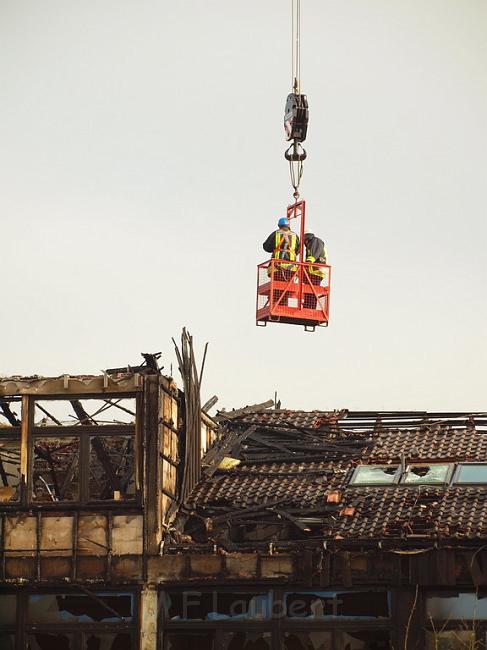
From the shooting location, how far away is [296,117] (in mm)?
32781

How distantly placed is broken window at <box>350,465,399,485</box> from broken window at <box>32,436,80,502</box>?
6666 mm

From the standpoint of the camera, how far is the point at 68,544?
2853 cm

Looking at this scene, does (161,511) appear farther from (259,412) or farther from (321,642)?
(259,412)

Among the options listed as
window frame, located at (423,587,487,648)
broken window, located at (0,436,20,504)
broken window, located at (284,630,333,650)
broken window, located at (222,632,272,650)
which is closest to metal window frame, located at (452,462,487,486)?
window frame, located at (423,587,487,648)

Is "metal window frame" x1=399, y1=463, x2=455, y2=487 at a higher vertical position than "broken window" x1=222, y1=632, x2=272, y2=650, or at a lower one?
higher

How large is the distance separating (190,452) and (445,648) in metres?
7.74

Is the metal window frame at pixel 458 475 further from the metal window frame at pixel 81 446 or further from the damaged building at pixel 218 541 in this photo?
the metal window frame at pixel 81 446

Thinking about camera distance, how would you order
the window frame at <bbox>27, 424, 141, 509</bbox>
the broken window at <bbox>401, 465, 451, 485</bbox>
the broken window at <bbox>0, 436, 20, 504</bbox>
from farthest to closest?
the broken window at <bbox>0, 436, 20, 504</bbox> → the broken window at <bbox>401, 465, 451, 485</bbox> → the window frame at <bbox>27, 424, 141, 509</bbox>

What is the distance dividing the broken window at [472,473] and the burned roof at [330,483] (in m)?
0.21

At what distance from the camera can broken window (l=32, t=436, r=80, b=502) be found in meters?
30.7

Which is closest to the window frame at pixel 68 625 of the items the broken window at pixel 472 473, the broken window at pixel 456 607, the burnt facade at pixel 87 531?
the burnt facade at pixel 87 531

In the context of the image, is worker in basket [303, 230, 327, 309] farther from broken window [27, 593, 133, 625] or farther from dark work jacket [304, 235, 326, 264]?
broken window [27, 593, 133, 625]

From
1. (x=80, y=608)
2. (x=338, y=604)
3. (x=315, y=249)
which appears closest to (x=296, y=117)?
(x=315, y=249)

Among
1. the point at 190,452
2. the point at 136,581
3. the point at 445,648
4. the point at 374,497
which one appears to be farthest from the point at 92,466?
the point at 445,648
